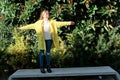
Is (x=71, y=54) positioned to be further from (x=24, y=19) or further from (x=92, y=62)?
(x=24, y=19)

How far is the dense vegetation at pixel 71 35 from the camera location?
11.7 meters

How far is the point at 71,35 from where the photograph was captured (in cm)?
1197

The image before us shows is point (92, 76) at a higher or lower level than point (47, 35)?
lower

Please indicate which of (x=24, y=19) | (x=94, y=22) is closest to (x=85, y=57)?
(x=94, y=22)

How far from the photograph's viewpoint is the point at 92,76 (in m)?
8.58

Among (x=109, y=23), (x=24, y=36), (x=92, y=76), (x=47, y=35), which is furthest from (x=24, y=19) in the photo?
(x=92, y=76)

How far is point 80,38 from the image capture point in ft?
38.9

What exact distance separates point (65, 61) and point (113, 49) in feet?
4.78

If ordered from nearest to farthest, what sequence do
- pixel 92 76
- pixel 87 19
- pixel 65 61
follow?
pixel 92 76
pixel 65 61
pixel 87 19

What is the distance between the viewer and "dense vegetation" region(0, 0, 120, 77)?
11.7 metres

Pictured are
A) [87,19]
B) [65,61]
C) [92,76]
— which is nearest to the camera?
[92,76]

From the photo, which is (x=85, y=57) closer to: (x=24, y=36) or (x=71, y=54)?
(x=71, y=54)

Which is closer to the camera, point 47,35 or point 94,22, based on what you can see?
point 47,35

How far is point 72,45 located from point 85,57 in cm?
48
